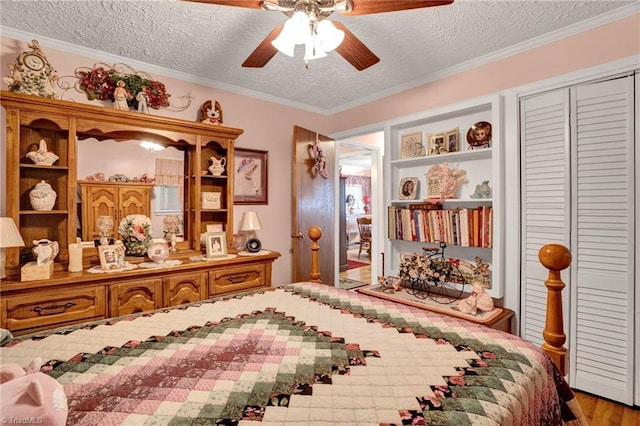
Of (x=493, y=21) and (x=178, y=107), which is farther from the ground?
(x=493, y=21)

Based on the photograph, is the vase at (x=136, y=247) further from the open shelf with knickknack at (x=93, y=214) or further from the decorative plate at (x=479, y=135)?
the decorative plate at (x=479, y=135)

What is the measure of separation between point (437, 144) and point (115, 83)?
2.67 meters

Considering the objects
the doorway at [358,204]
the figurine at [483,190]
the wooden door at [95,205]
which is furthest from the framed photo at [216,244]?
the figurine at [483,190]

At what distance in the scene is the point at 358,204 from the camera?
9.43m

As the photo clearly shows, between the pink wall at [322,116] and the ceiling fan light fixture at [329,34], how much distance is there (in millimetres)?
1521

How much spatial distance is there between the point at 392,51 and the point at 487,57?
2.49 ft

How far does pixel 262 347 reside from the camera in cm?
114

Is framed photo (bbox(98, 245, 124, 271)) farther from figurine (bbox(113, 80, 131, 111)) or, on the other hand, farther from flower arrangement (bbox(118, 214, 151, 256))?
figurine (bbox(113, 80, 131, 111))

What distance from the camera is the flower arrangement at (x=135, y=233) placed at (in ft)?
7.97

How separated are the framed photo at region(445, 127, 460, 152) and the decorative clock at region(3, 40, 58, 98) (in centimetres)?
295

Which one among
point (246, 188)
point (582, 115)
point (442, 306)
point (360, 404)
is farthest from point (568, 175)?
point (246, 188)

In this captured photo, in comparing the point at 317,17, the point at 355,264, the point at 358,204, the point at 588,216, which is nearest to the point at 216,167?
the point at 317,17

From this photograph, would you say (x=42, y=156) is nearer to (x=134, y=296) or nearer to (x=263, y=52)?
(x=134, y=296)

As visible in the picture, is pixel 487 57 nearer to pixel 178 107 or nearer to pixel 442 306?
pixel 442 306
